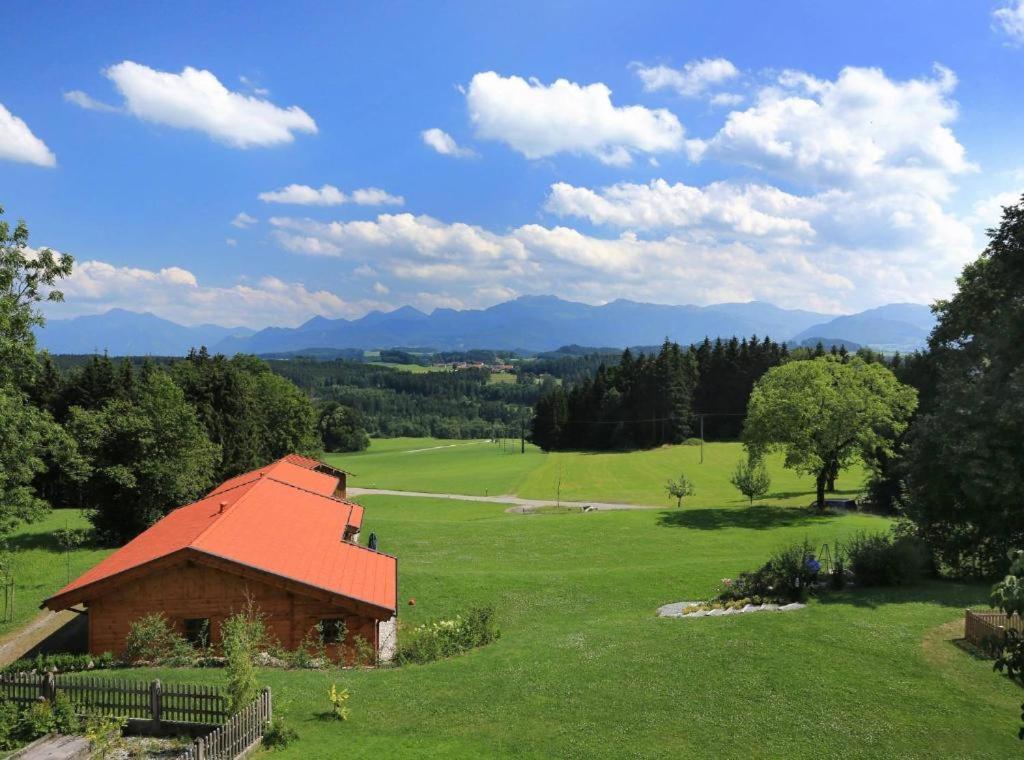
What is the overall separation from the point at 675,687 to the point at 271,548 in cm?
1455

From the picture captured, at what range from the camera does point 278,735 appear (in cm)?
1397

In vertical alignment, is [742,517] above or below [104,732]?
below

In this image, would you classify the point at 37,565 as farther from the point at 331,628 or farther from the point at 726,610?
the point at 726,610

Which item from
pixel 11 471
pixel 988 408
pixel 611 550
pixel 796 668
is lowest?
pixel 611 550

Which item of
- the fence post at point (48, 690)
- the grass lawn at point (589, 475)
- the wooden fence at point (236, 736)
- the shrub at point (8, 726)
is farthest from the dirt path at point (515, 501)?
the shrub at point (8, 726)

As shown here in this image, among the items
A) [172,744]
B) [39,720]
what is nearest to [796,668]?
[172,744]

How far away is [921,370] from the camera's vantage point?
51062mm

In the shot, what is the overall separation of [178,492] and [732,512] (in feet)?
126

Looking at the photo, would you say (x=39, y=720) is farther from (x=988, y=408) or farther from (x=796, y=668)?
(x=988, y=408)

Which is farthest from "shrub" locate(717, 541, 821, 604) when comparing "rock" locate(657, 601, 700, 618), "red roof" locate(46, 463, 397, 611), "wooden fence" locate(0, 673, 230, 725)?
"wooden fence" locate(0, 673, 230, 725)

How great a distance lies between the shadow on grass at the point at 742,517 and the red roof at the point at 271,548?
72.9 feet

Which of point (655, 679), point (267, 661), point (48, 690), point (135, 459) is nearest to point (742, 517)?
point (655, 679)

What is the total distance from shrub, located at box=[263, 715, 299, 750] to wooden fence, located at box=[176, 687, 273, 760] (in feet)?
0.47

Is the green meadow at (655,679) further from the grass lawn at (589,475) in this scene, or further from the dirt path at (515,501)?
the grass lawn at (589,475)
